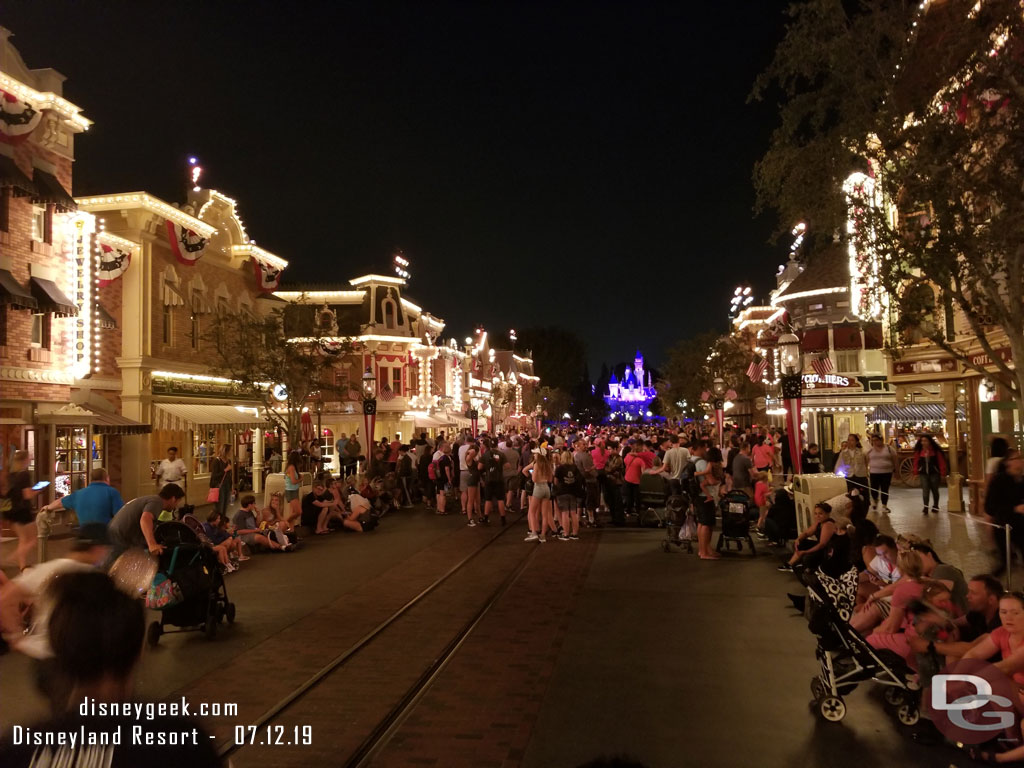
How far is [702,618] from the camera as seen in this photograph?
853 cm

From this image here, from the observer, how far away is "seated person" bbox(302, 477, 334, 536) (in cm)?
1588

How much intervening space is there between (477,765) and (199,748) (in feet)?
10.5

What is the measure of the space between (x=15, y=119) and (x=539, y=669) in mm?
16198

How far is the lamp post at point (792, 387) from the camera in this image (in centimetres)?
1420

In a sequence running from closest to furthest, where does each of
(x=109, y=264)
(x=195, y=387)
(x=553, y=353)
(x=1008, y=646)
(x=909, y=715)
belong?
1. (x=1008, y=646)
2. (x=909, y=715)
3. (x=109, y=264)
4. (x=195, y=387)
5. (x=553, y=353)

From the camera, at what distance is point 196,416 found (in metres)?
23.8

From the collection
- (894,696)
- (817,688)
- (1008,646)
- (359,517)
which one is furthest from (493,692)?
(359,517)

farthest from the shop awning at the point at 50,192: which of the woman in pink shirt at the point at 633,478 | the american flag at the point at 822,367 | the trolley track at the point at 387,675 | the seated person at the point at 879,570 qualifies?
Answer: the american flag at the point at 822,367

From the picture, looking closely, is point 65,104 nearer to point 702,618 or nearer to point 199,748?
point 702,618

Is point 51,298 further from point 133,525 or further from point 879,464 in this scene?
point 879,464

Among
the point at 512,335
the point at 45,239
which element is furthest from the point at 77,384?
the point at 512,335

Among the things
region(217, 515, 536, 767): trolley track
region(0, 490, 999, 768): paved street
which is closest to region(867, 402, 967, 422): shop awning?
region(0, 490, 999, 768): paved street

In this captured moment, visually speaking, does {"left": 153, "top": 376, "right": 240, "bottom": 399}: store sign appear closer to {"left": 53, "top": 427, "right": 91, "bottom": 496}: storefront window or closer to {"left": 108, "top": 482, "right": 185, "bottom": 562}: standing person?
{"left": 53, "top": 427, "right": 91, "bottom": 496}: storefront window

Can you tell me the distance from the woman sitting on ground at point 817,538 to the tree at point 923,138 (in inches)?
121
